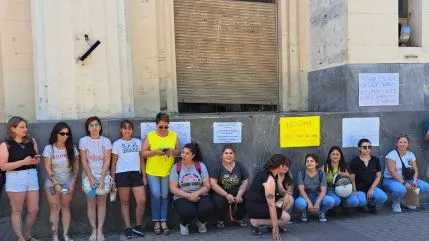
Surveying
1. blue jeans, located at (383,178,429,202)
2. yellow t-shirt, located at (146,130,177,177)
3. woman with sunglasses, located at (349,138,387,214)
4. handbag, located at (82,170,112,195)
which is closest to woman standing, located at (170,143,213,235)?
yellow t-shirt, located at (146,130,177,177)

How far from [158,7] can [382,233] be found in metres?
5.43

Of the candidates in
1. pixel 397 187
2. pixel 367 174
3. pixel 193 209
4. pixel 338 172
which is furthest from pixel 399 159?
pixel 193 209

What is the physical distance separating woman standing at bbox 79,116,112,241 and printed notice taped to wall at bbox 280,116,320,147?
2643 millimetres

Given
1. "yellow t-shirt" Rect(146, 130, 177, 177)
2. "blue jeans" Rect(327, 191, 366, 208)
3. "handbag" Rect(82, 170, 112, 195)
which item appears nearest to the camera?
"handbag" Rect(82, 170, 112, 195)

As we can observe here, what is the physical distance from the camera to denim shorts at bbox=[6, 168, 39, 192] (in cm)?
546

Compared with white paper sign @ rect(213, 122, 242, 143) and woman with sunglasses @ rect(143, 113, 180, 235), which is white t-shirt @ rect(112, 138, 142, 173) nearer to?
woman with sunglasses @ rect(143, 113, 180, 235)

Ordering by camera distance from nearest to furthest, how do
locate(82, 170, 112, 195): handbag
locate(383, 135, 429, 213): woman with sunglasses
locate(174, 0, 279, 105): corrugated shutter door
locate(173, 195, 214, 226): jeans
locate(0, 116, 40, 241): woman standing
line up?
locate(0, 116, 40, 241): woman standing
locate(82, 170, 112, 195): handbag
locate(173, 195, 214, 226): jeans
locate(383, 135, 429, 213): woman with sunglasses
locate(174, 0, 279, 105): corrugated shutter door

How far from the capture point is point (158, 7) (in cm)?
833

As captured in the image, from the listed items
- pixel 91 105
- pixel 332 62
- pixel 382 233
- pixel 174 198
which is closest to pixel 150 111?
pixel 91 105

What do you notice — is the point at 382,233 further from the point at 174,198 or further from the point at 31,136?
the point at 31,136

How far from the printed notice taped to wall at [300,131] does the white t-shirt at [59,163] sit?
124 inches

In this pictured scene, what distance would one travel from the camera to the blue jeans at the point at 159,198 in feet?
20.2

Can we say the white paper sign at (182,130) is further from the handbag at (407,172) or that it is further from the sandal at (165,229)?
the handbag at (407,172)

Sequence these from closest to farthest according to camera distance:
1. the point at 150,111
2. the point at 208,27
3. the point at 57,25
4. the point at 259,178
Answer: the point at 259,178 < the point at 57,25 < the point at 150,111 < the point at 208,27
